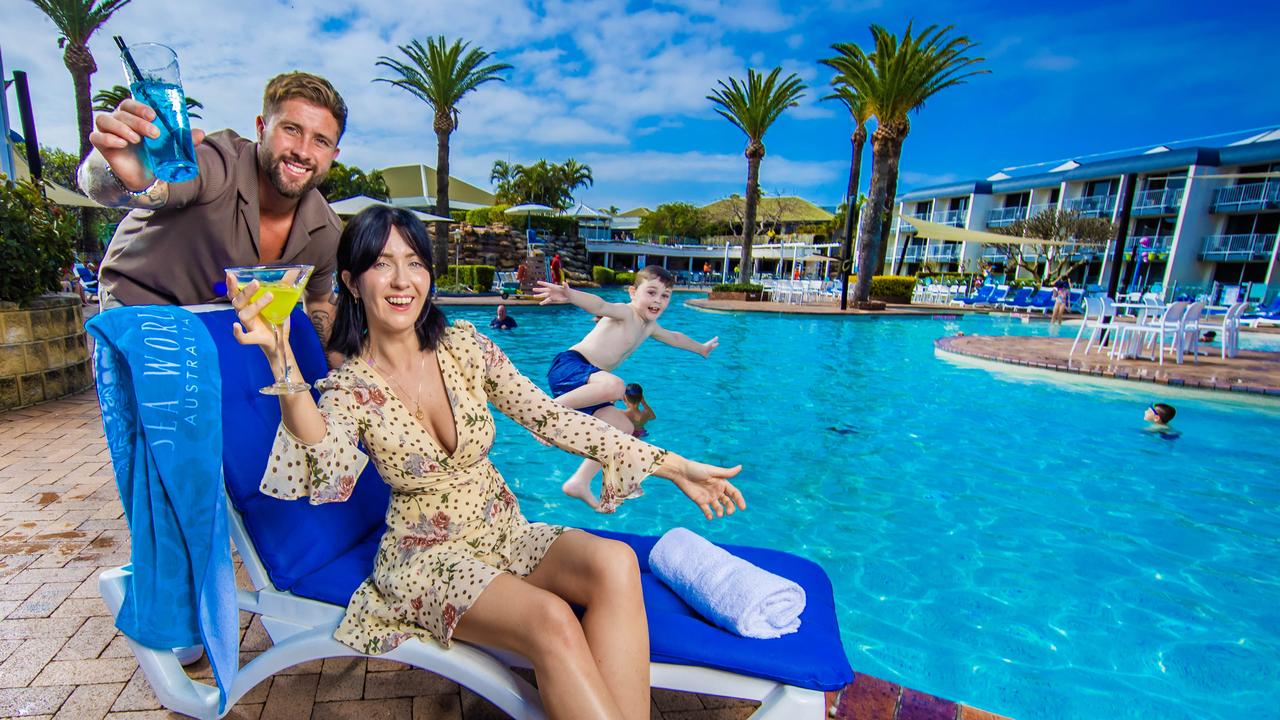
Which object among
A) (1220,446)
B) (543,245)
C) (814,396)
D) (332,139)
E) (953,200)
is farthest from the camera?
(953,200)

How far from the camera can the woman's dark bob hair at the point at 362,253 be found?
78.2 inches

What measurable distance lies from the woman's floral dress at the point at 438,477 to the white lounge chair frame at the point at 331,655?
0.08 metres

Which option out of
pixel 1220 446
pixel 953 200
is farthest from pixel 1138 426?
pixel 953 200

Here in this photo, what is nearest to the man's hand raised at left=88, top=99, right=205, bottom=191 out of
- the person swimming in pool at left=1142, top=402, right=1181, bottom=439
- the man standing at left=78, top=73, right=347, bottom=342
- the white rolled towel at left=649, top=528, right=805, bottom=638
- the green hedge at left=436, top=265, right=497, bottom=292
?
the man standing at left=78, top=73, right=347, bottom=342

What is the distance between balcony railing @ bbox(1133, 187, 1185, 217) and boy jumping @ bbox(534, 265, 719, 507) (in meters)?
42.1

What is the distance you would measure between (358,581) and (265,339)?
963 millimetres

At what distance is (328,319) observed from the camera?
8.26 ft

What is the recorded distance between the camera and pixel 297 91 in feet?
7.16

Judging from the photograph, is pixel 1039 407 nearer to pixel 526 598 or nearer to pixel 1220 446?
pixel 1220 446

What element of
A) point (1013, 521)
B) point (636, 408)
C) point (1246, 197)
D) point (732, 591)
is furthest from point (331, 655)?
point (1246, 197)

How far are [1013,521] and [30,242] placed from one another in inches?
356

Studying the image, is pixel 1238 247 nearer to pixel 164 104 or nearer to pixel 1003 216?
pixel 1003 216

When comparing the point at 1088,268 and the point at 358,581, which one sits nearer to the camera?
the point at 358,581

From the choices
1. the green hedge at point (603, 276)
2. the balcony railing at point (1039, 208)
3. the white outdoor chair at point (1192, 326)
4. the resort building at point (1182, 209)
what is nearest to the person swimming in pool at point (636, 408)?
the white outdoor chair at point (1192, 326)
